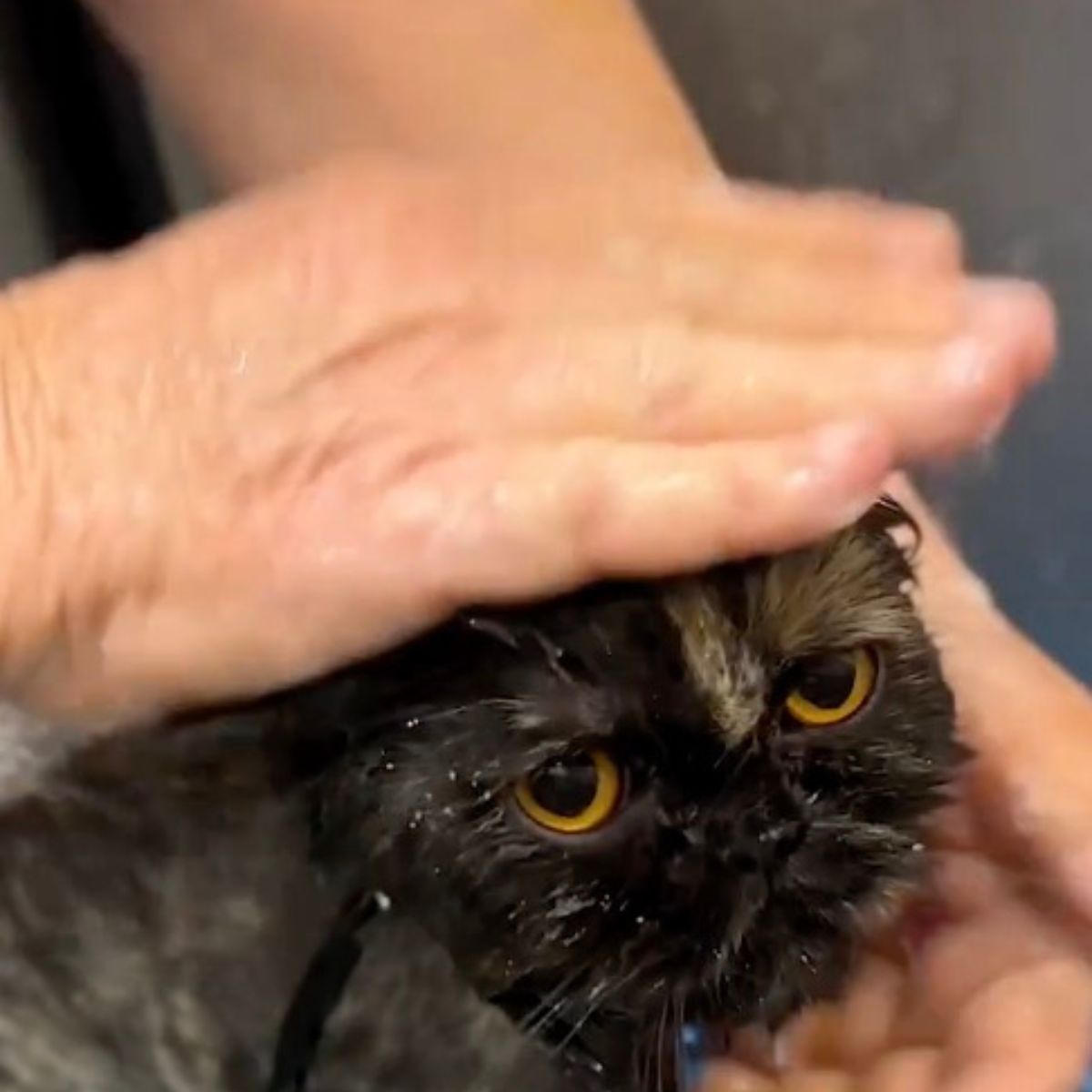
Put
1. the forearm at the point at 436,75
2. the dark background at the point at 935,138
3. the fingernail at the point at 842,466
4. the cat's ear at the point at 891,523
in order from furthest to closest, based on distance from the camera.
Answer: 1. the dark background at the point at 935,138
2. the forearm at the point at 436,75
3. the cat's ear at the point at 891,523
4. the fingernail at the point at 842,466

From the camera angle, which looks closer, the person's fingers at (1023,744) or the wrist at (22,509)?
the wrist at (22,509)

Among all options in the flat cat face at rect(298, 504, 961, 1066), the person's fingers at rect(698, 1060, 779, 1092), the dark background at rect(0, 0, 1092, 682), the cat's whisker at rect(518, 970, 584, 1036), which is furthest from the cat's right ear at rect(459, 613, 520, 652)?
the dark background at rect(0, 0, 1092, 682)

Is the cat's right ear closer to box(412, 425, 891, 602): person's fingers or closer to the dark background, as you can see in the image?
box(412, 425, 891, 602): person's fingers

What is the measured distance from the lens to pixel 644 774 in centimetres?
57

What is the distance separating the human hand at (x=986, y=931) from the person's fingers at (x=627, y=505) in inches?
8.7

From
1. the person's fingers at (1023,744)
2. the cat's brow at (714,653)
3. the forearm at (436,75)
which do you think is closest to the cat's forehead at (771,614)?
the cat's brow at (714,653)

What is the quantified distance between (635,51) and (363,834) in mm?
396

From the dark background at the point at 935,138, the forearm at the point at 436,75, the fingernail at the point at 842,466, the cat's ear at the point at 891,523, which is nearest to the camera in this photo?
the fingernail at the point at 842,466

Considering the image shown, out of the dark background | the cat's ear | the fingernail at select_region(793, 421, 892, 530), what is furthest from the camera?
the dark background

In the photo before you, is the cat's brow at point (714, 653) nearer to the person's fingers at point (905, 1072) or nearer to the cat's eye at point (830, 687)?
the cat's eye at point (830, 687)

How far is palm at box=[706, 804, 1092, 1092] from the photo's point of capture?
0.65 metres

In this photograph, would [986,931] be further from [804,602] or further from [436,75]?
[436,75]

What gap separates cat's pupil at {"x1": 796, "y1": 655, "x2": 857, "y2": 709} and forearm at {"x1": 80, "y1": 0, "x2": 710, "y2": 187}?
0.25 meters

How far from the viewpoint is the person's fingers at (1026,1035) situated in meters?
0.63
